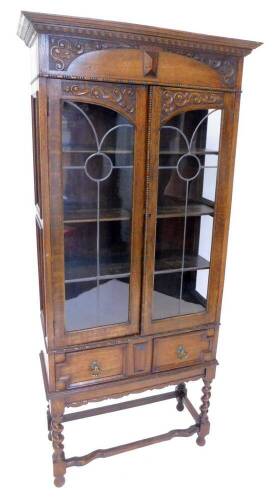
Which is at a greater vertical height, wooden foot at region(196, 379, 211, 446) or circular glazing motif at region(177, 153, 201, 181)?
circular glazing motif at region(177, 153, 201, 181)

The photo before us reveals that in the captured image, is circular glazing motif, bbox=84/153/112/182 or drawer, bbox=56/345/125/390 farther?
drawer, bbox=56/345/125/390

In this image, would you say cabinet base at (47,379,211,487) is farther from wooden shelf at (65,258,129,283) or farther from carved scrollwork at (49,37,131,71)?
carved scrollwork at (49,37,131,71)

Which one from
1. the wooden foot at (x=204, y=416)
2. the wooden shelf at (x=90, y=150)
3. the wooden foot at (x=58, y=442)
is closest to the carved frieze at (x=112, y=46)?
the wooden shelf at (x=90, y=150)

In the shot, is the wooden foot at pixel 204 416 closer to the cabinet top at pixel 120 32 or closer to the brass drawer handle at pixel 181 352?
the brass drawer handle at pixel 181 352

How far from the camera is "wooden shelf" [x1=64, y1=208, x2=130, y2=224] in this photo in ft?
4.50

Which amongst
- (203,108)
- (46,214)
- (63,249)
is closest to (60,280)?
(63,249)

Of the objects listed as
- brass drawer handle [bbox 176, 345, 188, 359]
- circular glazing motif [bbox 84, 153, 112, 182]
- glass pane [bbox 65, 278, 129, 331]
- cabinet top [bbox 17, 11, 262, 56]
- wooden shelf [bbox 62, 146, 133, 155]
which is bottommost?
brass drawer handle [bbox 176, 345, 188, 359]

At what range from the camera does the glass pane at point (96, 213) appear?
4.34 ft

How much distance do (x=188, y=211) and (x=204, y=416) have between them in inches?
38.1

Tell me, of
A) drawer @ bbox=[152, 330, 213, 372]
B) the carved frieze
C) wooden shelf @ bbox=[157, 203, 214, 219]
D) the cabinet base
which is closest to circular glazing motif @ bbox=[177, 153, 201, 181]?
wooden shelf @ bbox=[157, 203, 214, 219]

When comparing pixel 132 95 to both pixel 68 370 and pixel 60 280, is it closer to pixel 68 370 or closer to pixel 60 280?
pixel 60 280

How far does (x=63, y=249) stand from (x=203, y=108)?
72 centimetres

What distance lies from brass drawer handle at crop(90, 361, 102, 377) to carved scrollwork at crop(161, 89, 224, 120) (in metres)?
0.94

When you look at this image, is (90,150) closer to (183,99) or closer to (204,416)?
(183,99)
